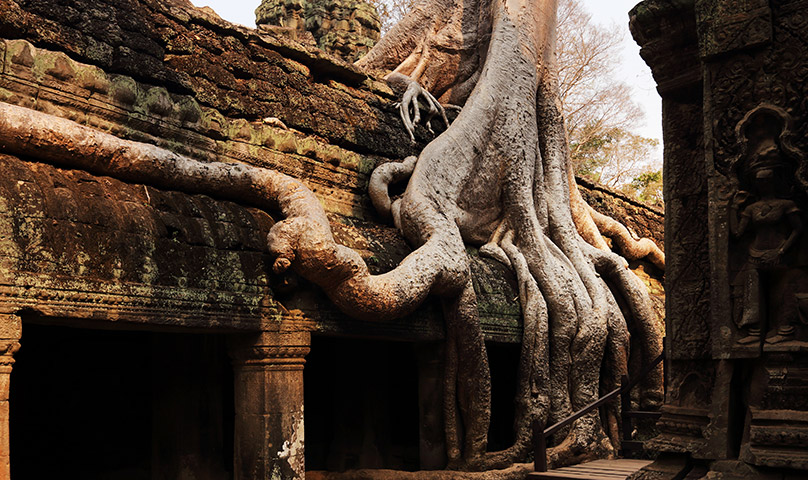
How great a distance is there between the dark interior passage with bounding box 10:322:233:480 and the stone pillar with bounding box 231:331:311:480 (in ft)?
2.99

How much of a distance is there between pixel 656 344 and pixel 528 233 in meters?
1.80

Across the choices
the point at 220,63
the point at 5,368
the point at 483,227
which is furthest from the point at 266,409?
the point at 483,227

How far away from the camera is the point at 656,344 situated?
7.95 m

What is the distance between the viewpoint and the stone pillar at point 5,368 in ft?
11.4

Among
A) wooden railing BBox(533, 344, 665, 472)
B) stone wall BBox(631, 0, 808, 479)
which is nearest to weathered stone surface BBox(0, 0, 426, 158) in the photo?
wooden railing BBox(533, 344, 665, 472)

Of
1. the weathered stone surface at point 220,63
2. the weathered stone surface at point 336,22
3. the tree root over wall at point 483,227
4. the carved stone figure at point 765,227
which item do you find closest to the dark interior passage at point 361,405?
the tree root over wall at point 483,227

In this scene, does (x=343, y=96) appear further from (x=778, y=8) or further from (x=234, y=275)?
(x=778, y=8)

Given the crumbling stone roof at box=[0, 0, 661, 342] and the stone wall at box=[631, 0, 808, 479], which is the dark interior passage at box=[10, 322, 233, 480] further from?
the stone wall at box=[631, 0, 808, 479]

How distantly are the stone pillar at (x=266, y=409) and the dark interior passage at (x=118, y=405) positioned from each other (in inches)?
35.9

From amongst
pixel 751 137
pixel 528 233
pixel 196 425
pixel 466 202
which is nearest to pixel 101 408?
pixel 196 425

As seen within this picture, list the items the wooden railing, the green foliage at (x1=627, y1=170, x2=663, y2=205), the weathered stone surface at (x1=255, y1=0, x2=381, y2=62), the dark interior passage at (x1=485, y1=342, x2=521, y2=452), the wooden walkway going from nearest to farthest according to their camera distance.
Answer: the wooden walkway < the wooden railing < the dark interior passage at (x1=485, y1=342, x2=521, y2=452) < the weathered stone surface at (x1=255, y1=0, x2=381, y2=62) < the green foliage at (x1=627, y1=170, x2=663, y2=205)

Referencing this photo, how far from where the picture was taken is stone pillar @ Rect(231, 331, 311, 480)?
4781mm

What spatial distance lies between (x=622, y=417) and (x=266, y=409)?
3816 millimetres

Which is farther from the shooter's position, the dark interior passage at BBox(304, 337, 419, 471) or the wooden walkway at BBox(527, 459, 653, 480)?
the dark interior passage at BBox(304, 337, 419, 471)
